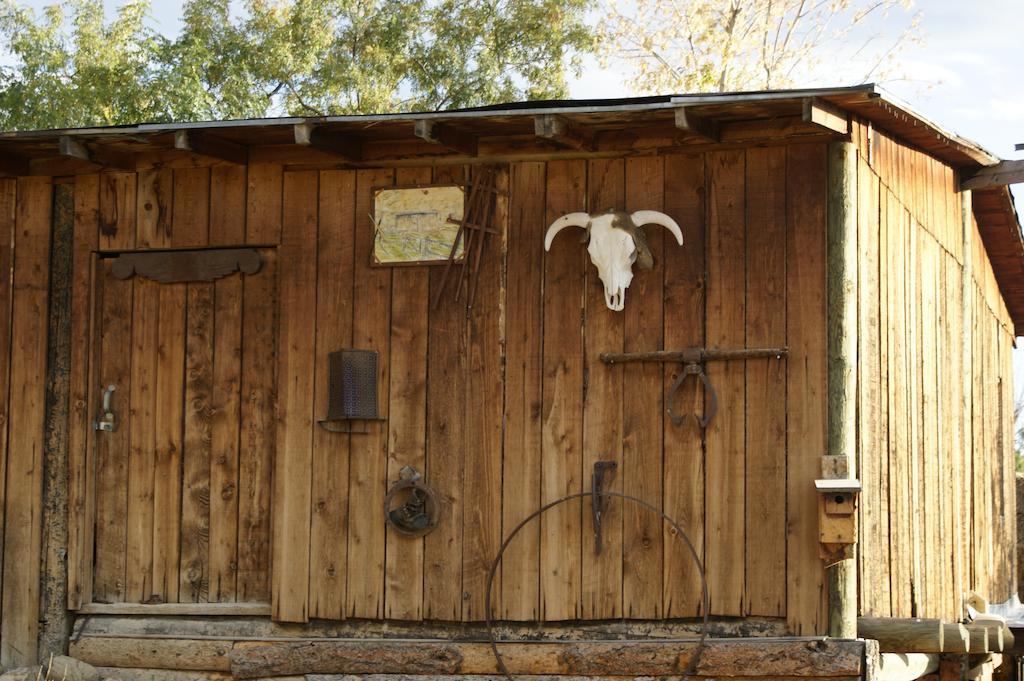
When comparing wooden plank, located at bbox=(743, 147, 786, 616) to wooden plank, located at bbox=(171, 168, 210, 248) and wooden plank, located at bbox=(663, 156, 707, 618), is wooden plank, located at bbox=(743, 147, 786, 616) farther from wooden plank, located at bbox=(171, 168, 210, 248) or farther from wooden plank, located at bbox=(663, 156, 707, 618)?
wooden plank, located at bbox=(171, 168, 210, 248)

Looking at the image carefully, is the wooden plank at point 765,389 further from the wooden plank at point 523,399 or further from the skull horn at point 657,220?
→ the wooden plank at point 523,399

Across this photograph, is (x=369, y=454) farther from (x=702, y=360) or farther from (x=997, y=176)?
(x=997, y=176)

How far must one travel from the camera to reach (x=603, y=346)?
319 inches

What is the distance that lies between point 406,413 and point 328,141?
1.66m

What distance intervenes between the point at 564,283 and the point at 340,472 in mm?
1748

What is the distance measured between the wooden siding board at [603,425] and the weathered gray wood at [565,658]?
271mm

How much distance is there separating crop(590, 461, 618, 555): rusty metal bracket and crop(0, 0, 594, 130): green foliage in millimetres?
13886

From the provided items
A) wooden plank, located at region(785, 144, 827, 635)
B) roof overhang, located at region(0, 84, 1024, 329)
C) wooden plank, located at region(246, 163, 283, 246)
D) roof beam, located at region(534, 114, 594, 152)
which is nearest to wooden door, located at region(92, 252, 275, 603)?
wooden plank, located at region(246, 163, 283, 246)

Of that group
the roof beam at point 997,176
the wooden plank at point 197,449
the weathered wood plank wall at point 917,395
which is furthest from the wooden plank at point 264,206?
the roof beam at point 997,176

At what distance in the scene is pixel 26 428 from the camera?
896cm

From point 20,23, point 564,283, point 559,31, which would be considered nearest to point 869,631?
point 564,283

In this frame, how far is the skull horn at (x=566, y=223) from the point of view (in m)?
8.09

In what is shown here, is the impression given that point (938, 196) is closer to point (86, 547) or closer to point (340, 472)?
point (340, 472)

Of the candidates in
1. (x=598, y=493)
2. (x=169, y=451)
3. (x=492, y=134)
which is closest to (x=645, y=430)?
(x=598, y=493)
